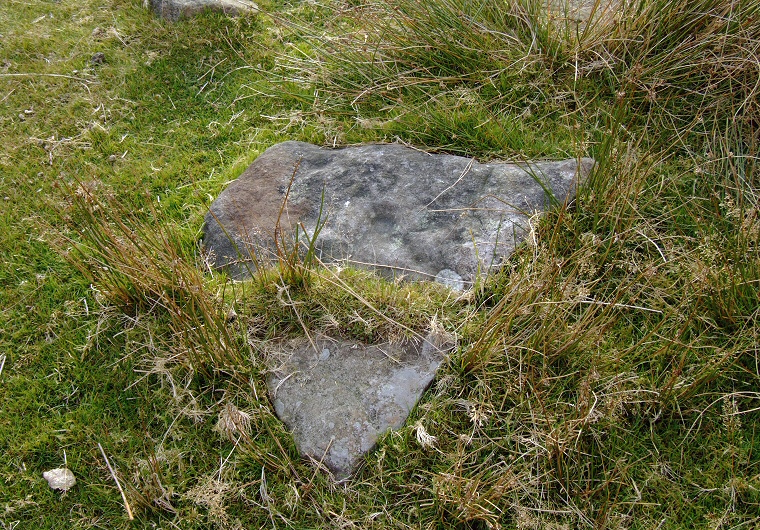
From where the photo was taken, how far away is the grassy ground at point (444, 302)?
2.39 m

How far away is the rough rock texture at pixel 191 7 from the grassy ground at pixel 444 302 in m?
0.78

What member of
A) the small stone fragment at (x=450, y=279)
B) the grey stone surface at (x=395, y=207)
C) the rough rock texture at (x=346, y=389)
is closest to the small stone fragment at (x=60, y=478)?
the rough rock texture at (x=346, y=389)

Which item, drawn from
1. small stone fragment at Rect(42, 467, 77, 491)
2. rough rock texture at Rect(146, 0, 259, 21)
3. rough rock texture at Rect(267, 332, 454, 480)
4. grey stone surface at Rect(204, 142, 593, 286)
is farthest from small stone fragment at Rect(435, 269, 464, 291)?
rough rock texture at Rect(146, 0, 259, 21)

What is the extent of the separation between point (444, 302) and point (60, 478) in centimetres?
165

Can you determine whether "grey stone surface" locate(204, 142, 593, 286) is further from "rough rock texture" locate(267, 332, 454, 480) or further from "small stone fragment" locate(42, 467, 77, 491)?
"small stone fragment" locate(42, 467, 77, 491)

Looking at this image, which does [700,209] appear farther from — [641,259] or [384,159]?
[384,159]

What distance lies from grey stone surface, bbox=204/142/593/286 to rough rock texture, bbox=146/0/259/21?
1643mm

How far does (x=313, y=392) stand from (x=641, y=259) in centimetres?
161

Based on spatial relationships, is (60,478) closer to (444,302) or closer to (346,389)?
(346,389)

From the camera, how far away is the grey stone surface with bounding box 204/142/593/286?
9.99 ft

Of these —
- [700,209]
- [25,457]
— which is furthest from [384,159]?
[25,457]

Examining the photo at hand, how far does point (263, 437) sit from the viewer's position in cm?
254

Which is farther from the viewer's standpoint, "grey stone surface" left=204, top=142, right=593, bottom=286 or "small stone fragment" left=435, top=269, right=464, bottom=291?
"grey stone surface" left=204, top=142, right=593, bottom=286

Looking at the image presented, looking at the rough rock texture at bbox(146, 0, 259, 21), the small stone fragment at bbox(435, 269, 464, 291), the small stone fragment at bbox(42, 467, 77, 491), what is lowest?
the small stone fragment at bbox(42, 467, 77, 491)
